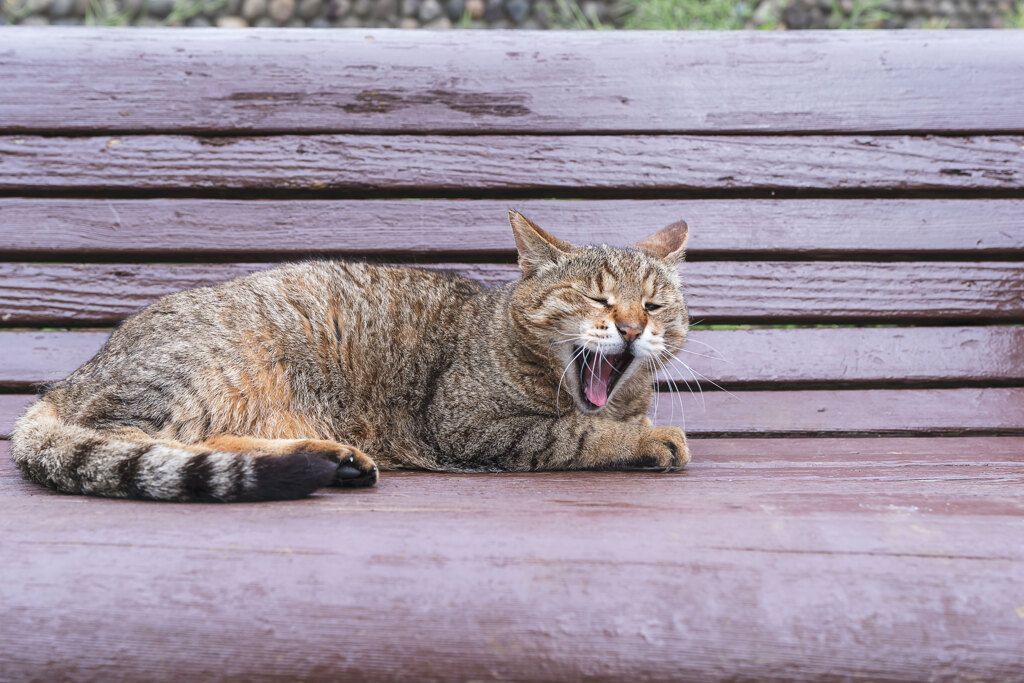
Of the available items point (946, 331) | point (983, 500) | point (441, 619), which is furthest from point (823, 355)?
point (441, 619)

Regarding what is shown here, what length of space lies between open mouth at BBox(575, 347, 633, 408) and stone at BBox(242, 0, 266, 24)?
15.4 ft

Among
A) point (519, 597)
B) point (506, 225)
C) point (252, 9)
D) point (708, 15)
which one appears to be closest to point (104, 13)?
point (252, 9)

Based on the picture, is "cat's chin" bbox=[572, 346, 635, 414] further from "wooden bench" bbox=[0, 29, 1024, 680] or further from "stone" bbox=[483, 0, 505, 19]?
"stone" bbox=[483, 0, 505, 19]

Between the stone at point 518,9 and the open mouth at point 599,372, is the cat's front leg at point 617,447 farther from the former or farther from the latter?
the stone at point 518,9

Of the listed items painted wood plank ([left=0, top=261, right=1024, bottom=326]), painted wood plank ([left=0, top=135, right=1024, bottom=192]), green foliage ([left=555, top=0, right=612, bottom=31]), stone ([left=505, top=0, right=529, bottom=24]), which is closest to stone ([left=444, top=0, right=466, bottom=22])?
stone ([left=505, top=0, right=529, bottom=24])

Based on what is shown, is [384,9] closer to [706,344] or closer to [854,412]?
[706,344]

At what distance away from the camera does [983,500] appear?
1.48 m

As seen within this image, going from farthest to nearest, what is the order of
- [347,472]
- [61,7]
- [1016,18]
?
[1016,18], [61,7], [347,472]

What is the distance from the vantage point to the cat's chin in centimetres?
230

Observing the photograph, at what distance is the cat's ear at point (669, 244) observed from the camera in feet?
7.91

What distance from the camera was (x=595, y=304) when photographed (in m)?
2.28

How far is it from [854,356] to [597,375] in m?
1.06

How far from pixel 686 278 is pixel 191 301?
1.66 m

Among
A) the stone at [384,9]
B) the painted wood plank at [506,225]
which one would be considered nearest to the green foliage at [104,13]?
the stone at [384,9]
